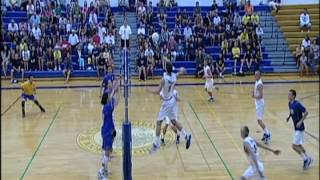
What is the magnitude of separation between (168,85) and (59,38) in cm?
1562

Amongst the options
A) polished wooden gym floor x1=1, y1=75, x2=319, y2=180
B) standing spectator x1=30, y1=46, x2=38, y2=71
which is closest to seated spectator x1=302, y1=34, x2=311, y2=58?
polished wooden gym floor x1=1, y1=75, x2=319, y2=180

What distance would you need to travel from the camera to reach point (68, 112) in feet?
58.5

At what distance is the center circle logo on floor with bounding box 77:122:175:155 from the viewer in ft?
42.5

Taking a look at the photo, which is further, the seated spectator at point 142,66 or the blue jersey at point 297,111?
the seated spectator at point 142,66

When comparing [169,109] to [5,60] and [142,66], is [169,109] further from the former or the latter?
[5,60]

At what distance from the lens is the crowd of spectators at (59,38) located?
2584 centimetres

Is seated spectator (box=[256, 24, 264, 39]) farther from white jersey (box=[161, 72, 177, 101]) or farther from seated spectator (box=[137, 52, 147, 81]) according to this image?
white jersey (box=[161, 72, 177, 101])

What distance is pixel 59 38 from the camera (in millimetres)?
26828

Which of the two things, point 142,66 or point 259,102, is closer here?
point 259,102

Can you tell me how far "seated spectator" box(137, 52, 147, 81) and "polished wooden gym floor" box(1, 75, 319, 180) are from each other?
2.04 meters

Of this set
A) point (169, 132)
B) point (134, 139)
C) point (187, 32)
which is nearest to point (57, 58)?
point (187, 32)

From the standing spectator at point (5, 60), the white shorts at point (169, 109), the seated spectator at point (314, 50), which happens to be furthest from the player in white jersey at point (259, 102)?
the standing spectator at point (5, 60)

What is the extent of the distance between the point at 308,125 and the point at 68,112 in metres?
7.68

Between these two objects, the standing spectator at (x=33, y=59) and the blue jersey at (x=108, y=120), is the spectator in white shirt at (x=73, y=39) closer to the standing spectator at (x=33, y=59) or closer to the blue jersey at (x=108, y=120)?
the standing spectator at (x=33, y=59)
